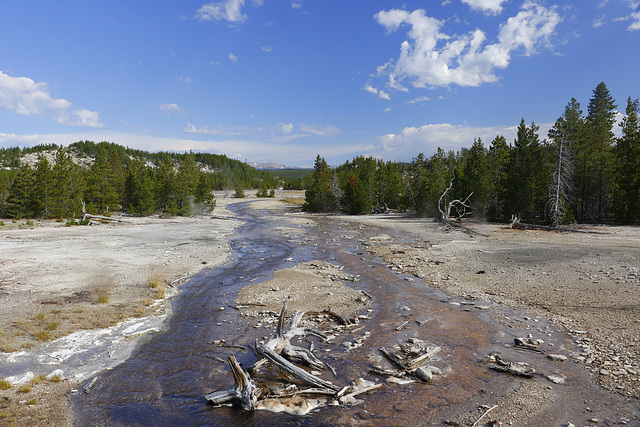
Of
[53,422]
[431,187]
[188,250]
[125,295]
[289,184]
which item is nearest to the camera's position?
[53,422]

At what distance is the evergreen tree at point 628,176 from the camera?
37.9 m

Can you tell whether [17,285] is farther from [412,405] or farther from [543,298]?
[543,298]

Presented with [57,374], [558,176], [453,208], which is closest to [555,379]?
[57,374]

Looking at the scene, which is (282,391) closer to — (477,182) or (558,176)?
(558,176)

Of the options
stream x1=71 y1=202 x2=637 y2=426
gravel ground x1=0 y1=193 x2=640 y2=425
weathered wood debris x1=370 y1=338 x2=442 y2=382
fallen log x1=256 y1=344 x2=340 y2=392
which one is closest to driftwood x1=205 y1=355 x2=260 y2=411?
stream x1=71 y1=202 x2=637 y2=426

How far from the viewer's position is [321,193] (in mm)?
75125

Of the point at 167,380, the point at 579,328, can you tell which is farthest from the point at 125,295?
the point at 579,328

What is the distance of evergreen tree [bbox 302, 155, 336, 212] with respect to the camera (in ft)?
246

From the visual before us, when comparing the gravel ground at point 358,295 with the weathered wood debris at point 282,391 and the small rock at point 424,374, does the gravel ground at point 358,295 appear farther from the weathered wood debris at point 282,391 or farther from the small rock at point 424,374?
the weathered wood debris at point 282,391

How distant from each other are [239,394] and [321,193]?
2657 inches

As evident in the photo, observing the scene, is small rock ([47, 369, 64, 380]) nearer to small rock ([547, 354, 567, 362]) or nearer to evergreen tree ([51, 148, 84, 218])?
small rock ([547, 354, 567, 362])

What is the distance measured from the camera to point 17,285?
55.9 ft

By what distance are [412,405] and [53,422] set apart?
8.59 m

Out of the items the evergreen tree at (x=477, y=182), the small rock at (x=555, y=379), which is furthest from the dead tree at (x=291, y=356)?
the evergreen tree at (x=477, y=182)
